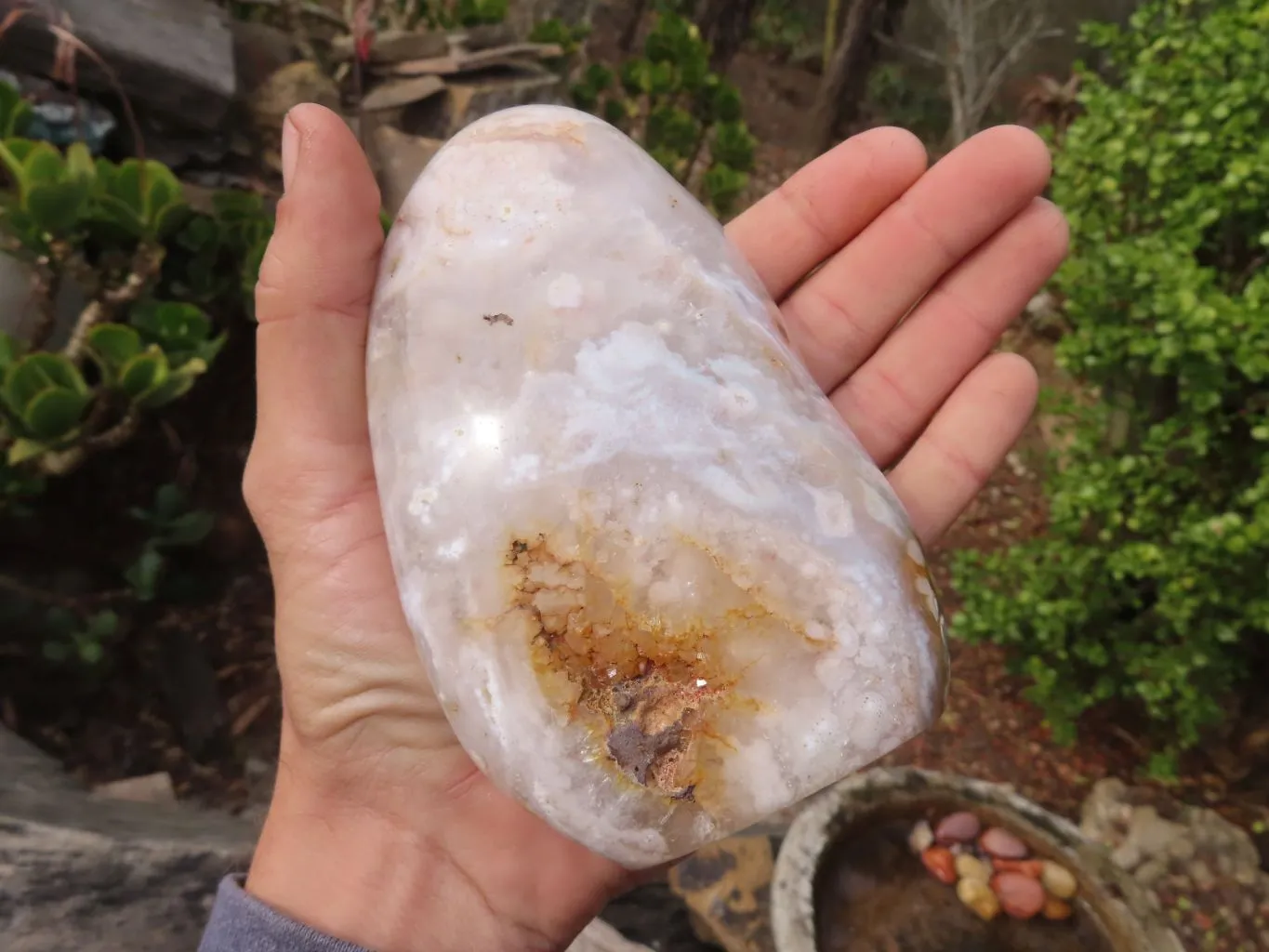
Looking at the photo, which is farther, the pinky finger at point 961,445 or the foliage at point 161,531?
the foliage at point 161,531

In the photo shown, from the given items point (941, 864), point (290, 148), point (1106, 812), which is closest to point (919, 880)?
point (941, 864)

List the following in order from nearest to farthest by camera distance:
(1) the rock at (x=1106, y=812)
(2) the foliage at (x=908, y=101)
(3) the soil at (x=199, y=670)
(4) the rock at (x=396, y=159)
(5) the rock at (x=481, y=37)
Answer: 1. (3) the soil at (x=199, y=670)
2. (1) the rock at (x=1106, y=812)
3. (4) the rock at (x=396, y=159)
4. (5) the rock at (x=481, y=37)
5. (2) the foliage at (x=908, y=101)

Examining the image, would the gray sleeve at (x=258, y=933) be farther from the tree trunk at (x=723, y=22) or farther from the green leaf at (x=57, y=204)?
the tree trunk at (x=723, y=22)

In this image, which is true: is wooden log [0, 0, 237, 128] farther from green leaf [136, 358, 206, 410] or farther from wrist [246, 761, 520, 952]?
wrist [246, 761, 520, 952]

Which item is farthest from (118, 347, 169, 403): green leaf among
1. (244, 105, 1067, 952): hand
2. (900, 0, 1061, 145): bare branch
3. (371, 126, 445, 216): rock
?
(900, 0, 1061, 145): bare branch

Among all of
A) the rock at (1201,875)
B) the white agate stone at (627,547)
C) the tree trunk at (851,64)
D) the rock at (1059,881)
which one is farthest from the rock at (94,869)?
the tree trunk at (851,64)

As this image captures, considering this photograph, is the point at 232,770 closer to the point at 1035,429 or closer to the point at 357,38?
the point at 357,38

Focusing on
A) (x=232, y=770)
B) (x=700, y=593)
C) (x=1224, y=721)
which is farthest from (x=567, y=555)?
(x=1224, y=721)
